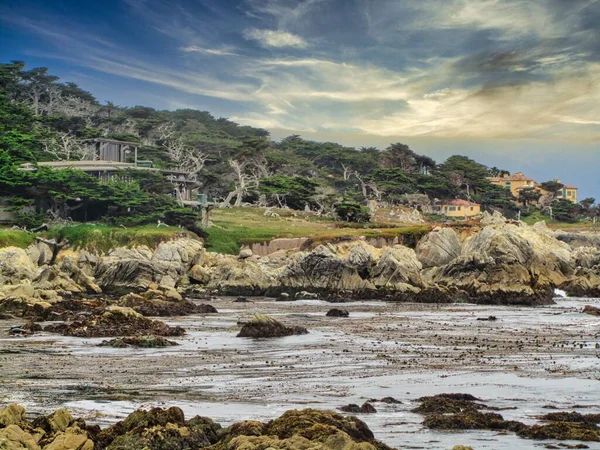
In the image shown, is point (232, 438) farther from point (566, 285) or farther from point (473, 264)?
point (566, 285)

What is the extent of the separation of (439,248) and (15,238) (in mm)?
40358

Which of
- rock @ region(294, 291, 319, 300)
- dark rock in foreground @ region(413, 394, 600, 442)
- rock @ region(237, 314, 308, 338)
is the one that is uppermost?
dark rock in foreground @ region(413, 394, 600, 442)

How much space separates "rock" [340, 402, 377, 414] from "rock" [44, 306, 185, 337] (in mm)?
19437

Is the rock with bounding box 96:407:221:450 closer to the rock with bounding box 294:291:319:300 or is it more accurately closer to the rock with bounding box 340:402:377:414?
the rock with bounding box 340:402:377:414

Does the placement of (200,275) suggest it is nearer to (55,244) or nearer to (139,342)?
(55,244)

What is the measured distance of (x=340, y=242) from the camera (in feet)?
278

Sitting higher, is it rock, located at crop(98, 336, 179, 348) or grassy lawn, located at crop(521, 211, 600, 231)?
grassy lawn, located at crop(521, 211, 600, 231)

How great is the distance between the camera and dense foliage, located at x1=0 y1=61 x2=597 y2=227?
3627 inches

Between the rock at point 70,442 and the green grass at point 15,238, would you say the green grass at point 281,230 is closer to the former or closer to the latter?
the green grass at point 15,238

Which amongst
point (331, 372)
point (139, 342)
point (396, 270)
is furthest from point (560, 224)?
point (331, 372)

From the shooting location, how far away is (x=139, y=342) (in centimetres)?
3512

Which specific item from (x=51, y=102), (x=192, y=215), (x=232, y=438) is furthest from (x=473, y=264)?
(x=51, y=102)

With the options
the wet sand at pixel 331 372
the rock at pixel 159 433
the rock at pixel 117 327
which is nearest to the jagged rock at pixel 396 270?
the wet sand at pixel 331 372

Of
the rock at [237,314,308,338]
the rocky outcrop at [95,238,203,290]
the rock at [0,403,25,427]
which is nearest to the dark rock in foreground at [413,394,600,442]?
the rock at [0,403,25,427]
